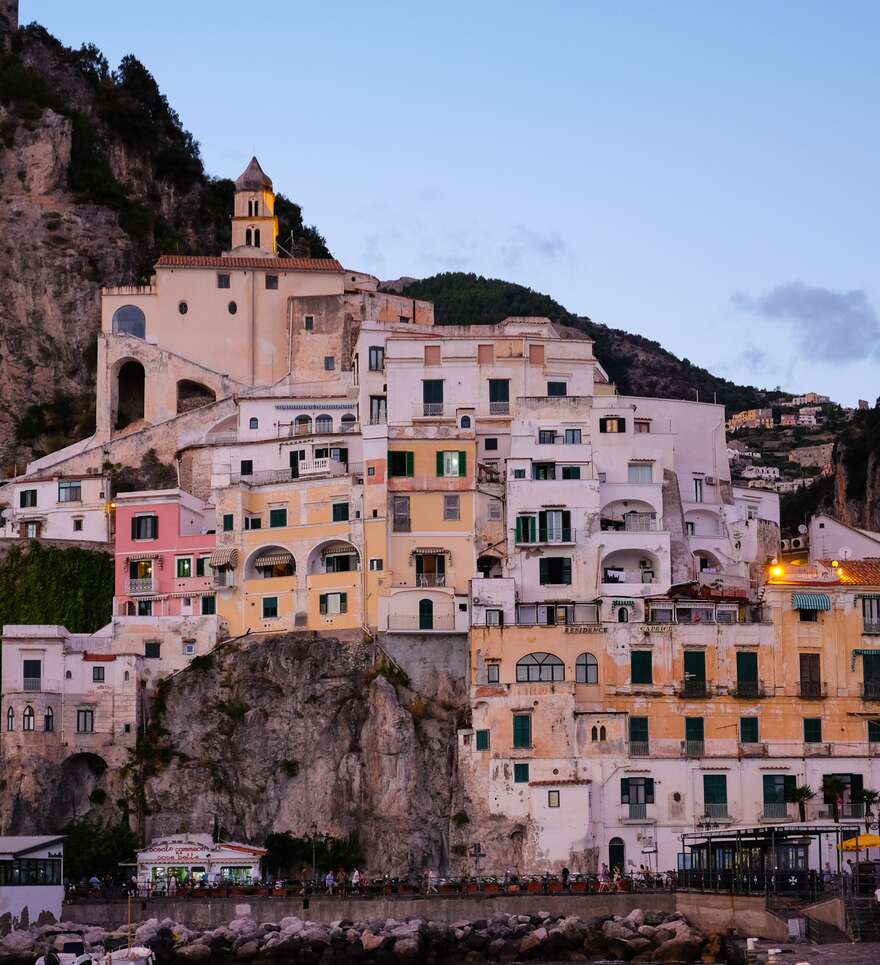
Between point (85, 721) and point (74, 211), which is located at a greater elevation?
point (74, 211)

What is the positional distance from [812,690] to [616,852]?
9040 mm

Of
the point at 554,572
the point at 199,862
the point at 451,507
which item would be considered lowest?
the point at 199,862

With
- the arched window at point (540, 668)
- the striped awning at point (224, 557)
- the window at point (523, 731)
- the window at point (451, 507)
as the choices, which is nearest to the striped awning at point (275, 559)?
the striped awning at point (224, 557)

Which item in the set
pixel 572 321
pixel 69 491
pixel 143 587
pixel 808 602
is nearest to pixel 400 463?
pixel 143 587

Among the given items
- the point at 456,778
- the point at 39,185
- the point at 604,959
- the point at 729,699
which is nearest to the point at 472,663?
the point at 456,778

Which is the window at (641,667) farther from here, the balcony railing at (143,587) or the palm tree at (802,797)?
the balcony railing at (143,587)

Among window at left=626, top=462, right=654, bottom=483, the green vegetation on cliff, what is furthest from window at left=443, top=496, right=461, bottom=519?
the green vegetation on cliff

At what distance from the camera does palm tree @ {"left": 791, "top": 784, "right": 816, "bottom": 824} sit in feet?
251

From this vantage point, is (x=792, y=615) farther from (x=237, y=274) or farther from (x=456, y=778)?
(x=237, y=274)

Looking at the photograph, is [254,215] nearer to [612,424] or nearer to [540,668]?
[612,424]

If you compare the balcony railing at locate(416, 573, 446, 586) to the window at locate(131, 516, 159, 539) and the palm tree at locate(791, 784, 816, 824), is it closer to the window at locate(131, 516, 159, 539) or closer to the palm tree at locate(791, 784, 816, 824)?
the window at locate(131, 516, 159, 539)

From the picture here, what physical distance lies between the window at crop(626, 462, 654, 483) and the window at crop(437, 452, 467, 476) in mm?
6319

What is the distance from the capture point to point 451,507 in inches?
3305

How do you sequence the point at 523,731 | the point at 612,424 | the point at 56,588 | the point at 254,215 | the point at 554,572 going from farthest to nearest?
the point at 254,215 < the point at 56,588 < the point at 612,424 < the point at 554,572 < the point at 523,731
